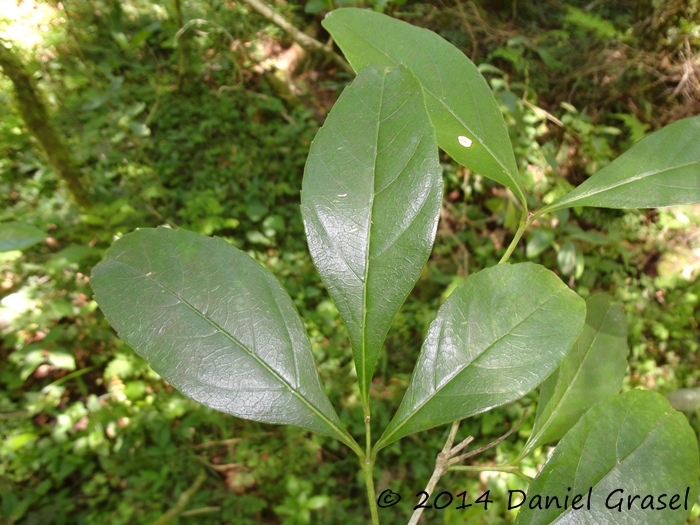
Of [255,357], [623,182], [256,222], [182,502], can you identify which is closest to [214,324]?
[255,357]

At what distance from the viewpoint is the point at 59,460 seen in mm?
2025

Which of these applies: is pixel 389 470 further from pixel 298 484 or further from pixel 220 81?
pixel 220 81

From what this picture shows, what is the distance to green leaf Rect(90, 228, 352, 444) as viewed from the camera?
0.49 meters

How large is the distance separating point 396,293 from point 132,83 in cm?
343

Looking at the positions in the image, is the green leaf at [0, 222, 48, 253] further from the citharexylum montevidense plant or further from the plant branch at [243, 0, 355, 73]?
the plant branch at [243, 0, 355, 73]

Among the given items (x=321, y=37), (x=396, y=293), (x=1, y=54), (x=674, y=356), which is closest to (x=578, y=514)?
(x=396, y=293)

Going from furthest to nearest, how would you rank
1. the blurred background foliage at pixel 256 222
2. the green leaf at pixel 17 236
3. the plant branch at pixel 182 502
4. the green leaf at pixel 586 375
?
the blurred background foliage at pixel 256 222 < the plant branch at pixel 182 502 < the green leaf at pixel 17 236 < the green leaf at pixel 586 375

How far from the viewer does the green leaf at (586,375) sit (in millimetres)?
658

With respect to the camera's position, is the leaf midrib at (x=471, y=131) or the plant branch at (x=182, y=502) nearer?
the leaf midrib at (x=471, y=131)

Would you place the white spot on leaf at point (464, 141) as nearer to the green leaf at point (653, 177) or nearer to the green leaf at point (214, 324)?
the green leaf at point (653, 177)

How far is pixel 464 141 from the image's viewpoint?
567 mm

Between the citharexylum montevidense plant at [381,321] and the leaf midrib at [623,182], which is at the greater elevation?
the leaf midrib at [623,182]

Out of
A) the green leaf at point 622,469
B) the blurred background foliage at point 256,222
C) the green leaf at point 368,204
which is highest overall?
the green leaf at point 368,204

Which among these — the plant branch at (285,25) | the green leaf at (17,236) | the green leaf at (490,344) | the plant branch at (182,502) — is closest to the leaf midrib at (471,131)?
the green leaf at (490,344)
